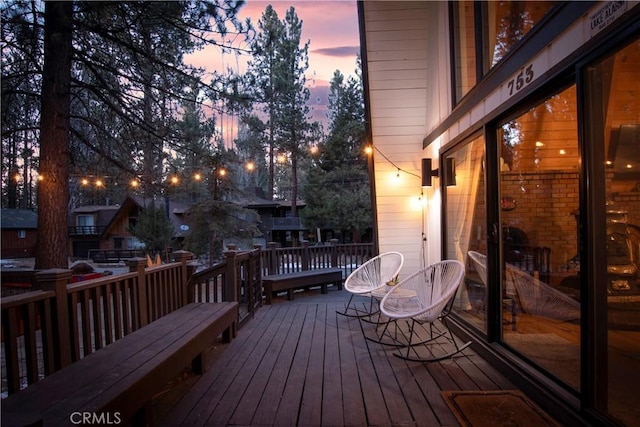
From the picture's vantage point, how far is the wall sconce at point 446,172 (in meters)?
4.35

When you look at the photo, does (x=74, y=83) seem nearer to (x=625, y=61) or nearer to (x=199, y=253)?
(x=625, y=61)

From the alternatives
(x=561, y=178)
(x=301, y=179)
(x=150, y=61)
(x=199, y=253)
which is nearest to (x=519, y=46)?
(x=561, y=178)

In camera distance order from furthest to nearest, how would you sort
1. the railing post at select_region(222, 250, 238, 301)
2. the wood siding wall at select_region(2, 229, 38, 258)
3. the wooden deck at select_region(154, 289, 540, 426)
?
the wood siding wall at select_region(2, 229, 38, 258)
the railing post at select_region(222, 250, 238, 301)
the wooden deck at select_region(154, 289, 540, 426)

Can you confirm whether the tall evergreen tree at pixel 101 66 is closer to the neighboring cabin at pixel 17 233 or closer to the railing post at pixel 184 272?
the railing post at pixel 184 272

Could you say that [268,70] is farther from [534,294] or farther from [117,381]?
[117,381]

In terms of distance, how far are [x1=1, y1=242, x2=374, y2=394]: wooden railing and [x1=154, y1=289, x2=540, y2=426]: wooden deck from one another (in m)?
0.62

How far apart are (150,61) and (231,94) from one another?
1289 millimetres

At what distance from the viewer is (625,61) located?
1859 mm

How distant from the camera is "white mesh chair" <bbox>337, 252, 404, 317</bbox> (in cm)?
454

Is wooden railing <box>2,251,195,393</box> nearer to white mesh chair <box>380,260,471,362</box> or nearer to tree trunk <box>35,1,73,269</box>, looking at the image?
white mesh chair <box>380,260,471,362</box>

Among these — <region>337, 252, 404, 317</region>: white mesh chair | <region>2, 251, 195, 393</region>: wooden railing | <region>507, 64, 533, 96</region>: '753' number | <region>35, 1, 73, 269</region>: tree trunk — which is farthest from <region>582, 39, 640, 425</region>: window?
<region>35, 1, 73, 269</region>: tree trunk

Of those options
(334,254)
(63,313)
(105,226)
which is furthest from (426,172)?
(105,226)

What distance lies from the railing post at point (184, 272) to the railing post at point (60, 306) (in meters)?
1.56

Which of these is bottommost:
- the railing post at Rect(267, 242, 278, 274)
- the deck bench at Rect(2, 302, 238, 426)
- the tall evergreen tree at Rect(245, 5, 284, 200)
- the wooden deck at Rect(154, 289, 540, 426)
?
the wooden deck at Rect(154, 289, 540, 426)
